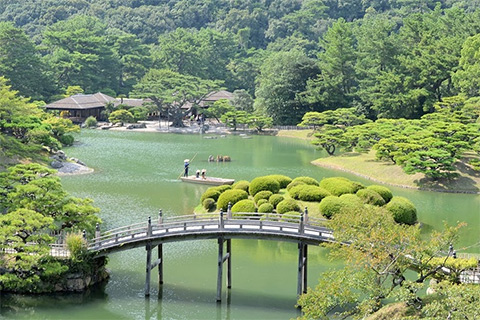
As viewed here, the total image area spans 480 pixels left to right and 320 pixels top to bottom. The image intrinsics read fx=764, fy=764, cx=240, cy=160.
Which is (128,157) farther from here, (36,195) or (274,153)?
(36,195)

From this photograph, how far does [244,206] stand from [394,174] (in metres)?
20.3

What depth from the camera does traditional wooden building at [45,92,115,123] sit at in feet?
292

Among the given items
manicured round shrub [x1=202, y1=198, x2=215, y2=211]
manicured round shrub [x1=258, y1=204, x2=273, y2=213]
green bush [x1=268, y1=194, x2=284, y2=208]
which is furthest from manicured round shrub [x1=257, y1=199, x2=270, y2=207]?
manicured round shrub [x1=202, y1=198, x2=215, y2=211]

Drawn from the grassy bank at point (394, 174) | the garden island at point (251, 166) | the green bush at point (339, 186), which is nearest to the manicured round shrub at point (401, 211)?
the garden island at point (251, 166)

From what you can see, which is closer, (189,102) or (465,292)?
(465,292)

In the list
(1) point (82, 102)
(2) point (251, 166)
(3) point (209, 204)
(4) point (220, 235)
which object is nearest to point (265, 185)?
(3) point (209, 204)

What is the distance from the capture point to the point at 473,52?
7362 centimetres

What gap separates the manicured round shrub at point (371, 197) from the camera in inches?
1533

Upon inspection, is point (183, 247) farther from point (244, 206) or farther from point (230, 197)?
point (230, 197)

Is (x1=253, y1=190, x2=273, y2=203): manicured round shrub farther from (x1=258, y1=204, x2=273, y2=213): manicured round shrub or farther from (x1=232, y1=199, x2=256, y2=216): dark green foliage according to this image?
(x1=258, y1=204, x2=273, y2=213): manicured round shrub

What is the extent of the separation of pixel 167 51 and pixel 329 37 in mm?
29421

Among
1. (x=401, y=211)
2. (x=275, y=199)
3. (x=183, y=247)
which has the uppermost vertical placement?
(x=275, y=199)

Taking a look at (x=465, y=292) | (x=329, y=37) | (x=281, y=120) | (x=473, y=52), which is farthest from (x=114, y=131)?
(x=465, y=292)

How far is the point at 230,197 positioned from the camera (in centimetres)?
3988
